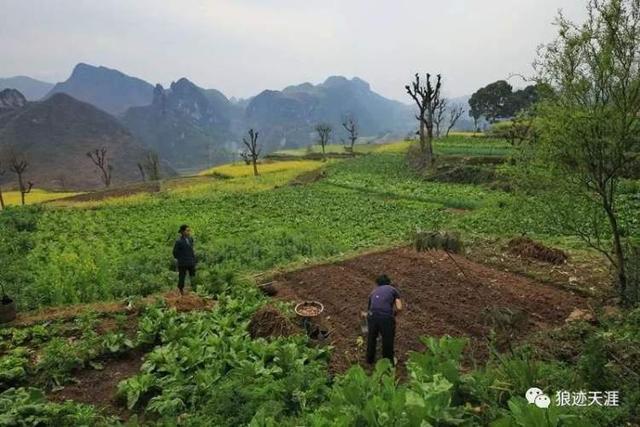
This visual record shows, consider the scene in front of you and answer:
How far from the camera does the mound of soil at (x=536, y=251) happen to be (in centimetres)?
1443

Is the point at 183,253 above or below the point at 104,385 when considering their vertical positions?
above

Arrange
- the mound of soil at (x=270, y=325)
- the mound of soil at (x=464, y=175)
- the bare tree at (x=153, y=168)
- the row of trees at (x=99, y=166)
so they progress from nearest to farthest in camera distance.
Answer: the mound of soil at (x=270, y=325) < the mound of soil at (x=464, y=175) < the row of trees at (x=99, y=166) < the bare tree at (x=153, y=168)

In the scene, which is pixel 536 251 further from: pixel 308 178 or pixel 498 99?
pixel 498 99

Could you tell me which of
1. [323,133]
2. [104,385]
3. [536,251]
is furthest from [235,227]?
[323,133]

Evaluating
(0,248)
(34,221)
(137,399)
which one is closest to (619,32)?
(137,399)

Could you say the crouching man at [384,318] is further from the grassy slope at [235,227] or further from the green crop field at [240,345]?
the grassy slope at [235,227]

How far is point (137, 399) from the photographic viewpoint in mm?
7812

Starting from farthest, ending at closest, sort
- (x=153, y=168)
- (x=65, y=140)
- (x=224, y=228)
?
(x=65, y=140), (x=153, y=168), (x=224, y=228)

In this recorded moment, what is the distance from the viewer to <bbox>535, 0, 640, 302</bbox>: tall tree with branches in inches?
358

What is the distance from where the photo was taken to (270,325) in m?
9.84
